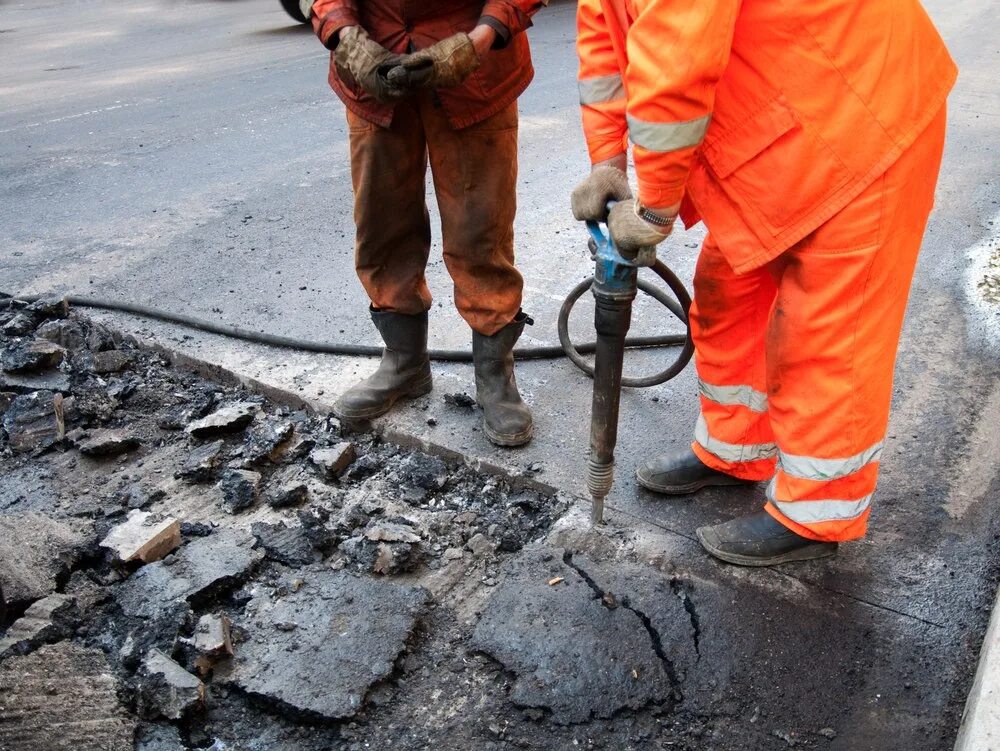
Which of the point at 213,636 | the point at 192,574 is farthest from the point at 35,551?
the point at 213,636

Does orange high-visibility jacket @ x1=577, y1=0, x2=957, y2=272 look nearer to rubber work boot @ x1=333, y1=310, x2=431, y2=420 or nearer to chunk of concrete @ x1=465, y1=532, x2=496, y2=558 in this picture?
chunk of concrete @ x1=465, y1=532, x2=496, y2=558

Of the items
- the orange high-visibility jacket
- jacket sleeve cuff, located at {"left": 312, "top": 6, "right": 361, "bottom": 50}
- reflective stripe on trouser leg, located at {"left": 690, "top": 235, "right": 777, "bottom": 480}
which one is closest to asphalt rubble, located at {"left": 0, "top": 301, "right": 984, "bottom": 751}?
reflective stripe on trouser leg, located at {"left": 690, "top": 235, "right": 777, "bottom": 480}

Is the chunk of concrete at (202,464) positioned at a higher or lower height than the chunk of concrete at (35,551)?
lower

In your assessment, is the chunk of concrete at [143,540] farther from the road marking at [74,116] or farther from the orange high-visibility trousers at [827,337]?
the road marking at [74,116]

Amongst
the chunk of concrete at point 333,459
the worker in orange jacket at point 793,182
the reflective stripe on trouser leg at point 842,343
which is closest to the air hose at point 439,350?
the chunk of concrete at point 333,459

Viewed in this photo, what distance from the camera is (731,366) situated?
2.56 m

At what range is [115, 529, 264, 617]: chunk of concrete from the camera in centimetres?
235

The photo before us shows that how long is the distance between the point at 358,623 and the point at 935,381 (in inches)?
92.1

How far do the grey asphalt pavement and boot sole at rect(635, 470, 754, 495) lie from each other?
1.5 inches

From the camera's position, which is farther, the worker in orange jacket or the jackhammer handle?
the jackhammer handle

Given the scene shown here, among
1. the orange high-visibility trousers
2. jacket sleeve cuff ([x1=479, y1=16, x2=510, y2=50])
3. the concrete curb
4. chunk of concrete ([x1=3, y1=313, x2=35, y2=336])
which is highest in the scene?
jacket sleeve cuff ([x1=479, y1=16, x2=510, y2=50])

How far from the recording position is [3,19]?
44.0ft

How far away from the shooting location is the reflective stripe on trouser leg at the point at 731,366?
8.06 ft

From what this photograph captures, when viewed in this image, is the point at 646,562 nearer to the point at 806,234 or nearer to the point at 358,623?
the point at 358,623
